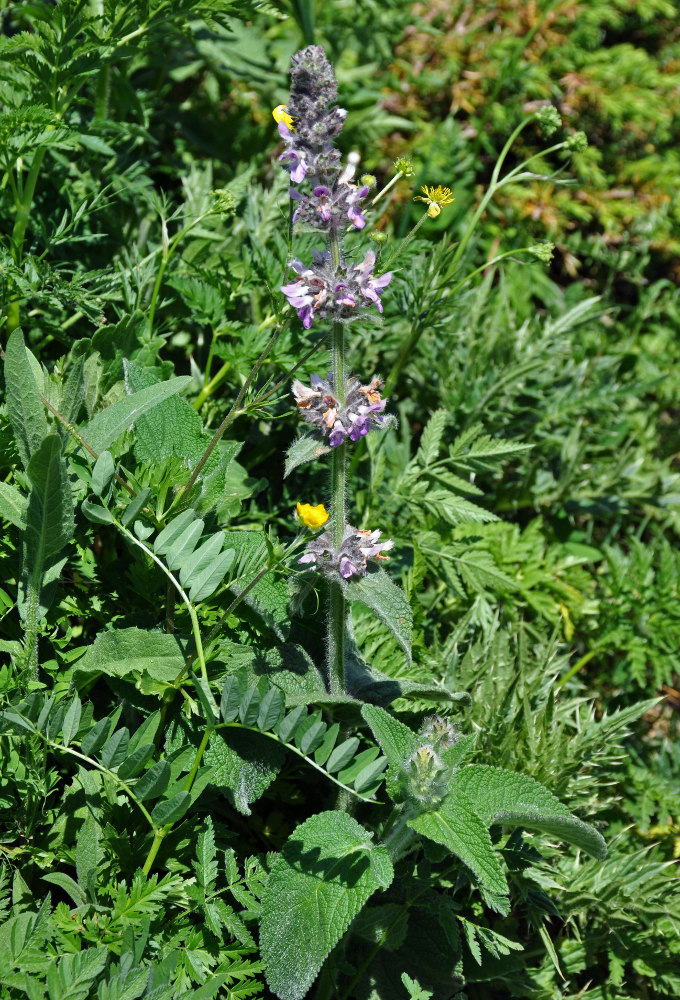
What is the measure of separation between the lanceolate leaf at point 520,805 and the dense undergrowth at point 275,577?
0.05 feet

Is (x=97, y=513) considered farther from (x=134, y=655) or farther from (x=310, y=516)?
(x=310, y=516)

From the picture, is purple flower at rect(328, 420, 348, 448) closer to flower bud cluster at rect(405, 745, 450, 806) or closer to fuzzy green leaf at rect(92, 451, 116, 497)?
fuzzy green leaf at rect(92, 451, 116, 497)

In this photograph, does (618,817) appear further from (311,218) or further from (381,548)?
(311,218)

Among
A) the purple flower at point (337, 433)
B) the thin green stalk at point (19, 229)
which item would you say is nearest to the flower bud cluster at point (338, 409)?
the purple flower at point (337, 433)

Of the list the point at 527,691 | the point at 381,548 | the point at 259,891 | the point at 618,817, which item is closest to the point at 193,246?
the point at 381,548

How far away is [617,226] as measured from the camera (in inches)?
168

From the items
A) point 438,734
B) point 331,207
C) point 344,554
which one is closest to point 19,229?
point 331,207

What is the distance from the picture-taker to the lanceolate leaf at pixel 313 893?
179 cm

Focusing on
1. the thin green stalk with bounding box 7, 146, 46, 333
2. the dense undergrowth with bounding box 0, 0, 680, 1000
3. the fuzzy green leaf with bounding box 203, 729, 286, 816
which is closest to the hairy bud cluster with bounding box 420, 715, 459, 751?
the dense undergrowth with bounding box 0, 0, 680, 1000

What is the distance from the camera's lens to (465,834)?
1760mm

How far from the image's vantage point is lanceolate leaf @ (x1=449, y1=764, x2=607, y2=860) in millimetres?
1831

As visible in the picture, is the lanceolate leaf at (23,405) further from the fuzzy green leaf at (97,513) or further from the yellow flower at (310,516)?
the yellow flower at (310,516)

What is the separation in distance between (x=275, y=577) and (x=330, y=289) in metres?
0.68

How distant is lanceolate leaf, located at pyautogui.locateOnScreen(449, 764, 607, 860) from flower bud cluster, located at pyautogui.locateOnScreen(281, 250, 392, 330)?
103cm
